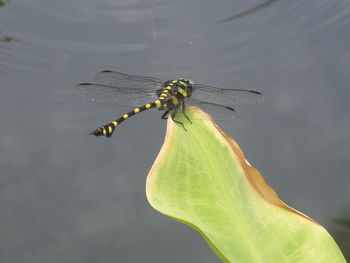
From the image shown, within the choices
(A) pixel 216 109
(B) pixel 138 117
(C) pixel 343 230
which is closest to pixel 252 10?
(B) pixel 138 117

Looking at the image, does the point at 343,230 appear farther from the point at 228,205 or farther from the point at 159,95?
the point at 228,205

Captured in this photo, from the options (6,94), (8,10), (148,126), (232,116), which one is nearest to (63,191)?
(148,126)

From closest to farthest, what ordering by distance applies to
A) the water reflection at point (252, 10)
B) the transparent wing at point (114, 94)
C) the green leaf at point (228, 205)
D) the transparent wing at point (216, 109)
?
1. the green leaf at point (228, 205)
2. the transparent wing at point (216, 109)
3. the transparent wing at point (114, 94)
4. the water reflection at point (252, 10)

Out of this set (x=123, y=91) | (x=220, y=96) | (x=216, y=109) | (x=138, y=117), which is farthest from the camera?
(x=138, y=117)

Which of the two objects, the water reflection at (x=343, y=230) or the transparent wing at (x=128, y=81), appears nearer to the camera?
the water reflection at (x=343, y=230)

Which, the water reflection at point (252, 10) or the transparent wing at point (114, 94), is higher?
the water reflection at point (252, 10)

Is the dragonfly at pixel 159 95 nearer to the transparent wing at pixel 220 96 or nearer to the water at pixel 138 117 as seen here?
the transparent wing at pixel 220 96

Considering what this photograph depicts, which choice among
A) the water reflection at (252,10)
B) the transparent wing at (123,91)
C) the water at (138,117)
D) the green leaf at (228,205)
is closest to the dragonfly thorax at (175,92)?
Result: the transparent wing at (123,91)
